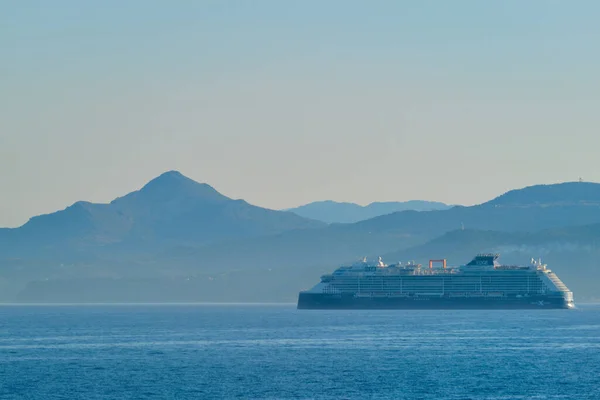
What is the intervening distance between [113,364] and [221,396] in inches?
1162

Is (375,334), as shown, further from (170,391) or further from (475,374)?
(170,391)

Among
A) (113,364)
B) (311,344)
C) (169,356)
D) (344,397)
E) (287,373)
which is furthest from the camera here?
(311,344)

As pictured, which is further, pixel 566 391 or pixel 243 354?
pixel 243 354

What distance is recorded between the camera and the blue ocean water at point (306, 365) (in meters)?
116

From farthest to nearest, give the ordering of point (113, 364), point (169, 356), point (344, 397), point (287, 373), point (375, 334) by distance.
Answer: point (375, 334) < point (169, 356) < point (113, 364) < point (287, 373) < point (344, 397)

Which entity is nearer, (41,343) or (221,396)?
(221,396)

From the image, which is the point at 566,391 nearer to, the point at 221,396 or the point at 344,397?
the point at 344,397

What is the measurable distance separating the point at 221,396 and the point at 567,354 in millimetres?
52508

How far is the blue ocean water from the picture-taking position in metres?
116

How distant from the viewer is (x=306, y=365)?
13675 cm

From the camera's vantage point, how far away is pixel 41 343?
172625 millimetres

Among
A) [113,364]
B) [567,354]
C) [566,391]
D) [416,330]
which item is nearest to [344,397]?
[566,391]

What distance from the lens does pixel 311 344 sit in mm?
165500

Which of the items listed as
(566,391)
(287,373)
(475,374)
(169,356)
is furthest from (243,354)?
(566,391)
